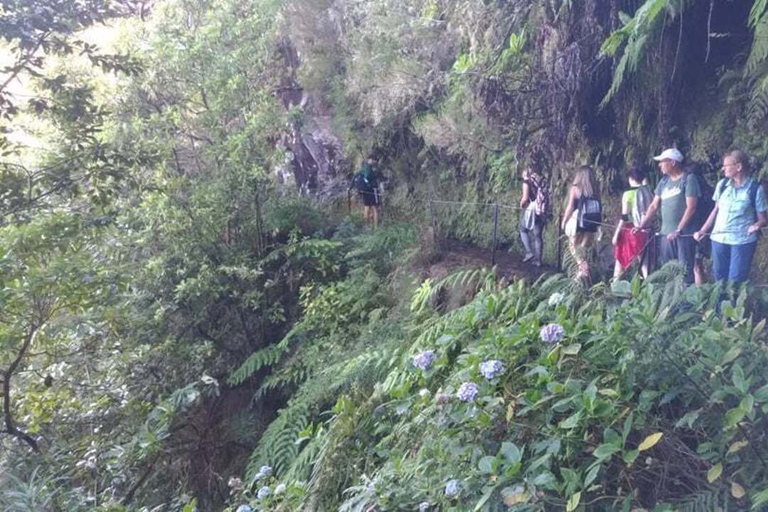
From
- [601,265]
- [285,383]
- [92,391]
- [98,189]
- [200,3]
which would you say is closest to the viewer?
[98,189]

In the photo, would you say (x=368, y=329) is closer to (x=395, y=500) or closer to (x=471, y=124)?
(x=471, y=124)

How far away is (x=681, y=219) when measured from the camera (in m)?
7.24

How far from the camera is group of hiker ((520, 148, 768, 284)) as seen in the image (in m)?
6.56

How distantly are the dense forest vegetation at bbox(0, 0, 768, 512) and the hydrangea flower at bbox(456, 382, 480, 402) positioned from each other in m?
0.01

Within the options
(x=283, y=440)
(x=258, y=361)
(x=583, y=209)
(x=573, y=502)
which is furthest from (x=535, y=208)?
(x=573, y=502)

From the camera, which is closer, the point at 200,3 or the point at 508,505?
the point at 508,505

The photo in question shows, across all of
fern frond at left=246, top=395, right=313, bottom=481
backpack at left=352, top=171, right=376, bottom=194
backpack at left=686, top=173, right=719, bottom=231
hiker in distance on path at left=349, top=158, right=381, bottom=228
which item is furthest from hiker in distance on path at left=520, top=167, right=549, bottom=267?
backpack at left=352, top=171, right=376, bottom=194

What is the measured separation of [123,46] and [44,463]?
28.7ft

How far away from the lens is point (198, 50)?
1131 cm

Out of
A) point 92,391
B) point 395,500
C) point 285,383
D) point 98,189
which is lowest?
point 285,383

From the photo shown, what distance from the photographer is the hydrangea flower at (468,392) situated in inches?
136

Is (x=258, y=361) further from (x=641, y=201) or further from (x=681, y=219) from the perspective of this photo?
(x=681, y=219)

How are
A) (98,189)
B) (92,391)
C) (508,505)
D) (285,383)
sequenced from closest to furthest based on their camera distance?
(508,505) → (98,189) → (92,391) → (285,383)

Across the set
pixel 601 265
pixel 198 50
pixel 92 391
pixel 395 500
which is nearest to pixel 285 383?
pixel 92 391
